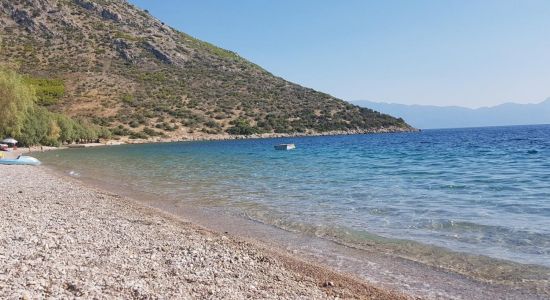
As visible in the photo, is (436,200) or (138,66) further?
(138,66)

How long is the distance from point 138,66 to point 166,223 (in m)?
126

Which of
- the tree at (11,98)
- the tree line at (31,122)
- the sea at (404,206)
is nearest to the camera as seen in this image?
the sea at (404,206)

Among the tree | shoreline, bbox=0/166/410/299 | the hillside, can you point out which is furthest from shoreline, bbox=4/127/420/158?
shoreline, bbox=0/166/410/299

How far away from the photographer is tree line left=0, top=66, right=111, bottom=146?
4372 centimetres

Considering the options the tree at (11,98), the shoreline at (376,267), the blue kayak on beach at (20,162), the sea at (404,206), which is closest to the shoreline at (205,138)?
the tree at (11,98)

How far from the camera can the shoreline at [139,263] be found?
752 cm

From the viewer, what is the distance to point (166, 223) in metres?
13.9

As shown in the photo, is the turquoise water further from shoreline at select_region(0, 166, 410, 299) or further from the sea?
shoreline at select_region(0, 166, 410, 299)

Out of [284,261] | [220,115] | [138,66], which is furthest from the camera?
[138,66]

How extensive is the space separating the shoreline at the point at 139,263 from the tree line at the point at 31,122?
113 ft

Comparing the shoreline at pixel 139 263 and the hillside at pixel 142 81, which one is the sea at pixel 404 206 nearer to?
the shoreline at pixel 139 263

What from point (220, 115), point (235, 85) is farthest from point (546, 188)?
point (235, 85)

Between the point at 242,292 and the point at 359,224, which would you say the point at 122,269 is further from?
the point at 359,224

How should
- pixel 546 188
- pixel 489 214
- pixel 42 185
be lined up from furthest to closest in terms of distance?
1. pixel 42 185
2. pixel 546 188
3. pixel 489 214
